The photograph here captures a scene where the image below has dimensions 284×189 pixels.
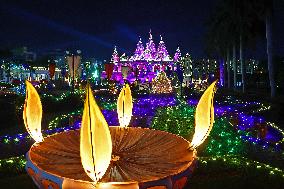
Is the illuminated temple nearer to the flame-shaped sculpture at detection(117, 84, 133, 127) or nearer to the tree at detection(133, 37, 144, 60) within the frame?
the tree at detection(133, 37, 144, 60)

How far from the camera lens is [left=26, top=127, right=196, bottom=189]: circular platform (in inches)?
174

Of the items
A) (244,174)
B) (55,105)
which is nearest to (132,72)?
(55,105)

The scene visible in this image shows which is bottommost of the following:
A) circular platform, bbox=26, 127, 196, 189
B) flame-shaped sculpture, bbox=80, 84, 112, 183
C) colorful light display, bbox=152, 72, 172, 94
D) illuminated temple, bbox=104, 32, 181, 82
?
circular platform, bbox=26, 127, 196, 189

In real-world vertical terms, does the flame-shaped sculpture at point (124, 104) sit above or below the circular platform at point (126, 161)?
above

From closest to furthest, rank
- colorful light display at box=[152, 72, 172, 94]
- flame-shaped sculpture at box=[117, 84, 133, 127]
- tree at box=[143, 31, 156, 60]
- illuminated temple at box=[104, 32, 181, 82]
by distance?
flame-shaped sculpture at box=[117, 84, 133, 127]
colorful light display at box=[152, 72, 172, 94]
illuminated temple at box=[104, 32, 181, 82]
tree at box=[143, 31, 156, 60]

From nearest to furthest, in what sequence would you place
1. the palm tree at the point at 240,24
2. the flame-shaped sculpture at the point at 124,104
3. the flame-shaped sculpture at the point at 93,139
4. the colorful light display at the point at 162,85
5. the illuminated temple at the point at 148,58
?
the flame-shaped sculpture at the point at 93,139 → the flame-shaped sculpture at the point at 124,104 → the colorful light display at the point at 162,85 → the palm tree at the point at 240,24 → the illuminated temple at the point at 148,58

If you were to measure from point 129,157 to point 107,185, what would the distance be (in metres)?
1.58

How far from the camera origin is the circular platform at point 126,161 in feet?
14.5

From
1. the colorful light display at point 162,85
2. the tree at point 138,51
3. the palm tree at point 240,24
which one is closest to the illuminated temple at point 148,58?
the tree at point 138,51

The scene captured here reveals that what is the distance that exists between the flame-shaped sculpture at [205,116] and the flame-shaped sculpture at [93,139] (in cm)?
180

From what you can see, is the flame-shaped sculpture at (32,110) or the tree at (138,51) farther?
the tree at (138,51)

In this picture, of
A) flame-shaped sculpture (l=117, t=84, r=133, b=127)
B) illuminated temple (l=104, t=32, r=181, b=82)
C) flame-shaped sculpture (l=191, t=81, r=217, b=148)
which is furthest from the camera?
illuminated temple (l=104, t=32, r=181, b=82)

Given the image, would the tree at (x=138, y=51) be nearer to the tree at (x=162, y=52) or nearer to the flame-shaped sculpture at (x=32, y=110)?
the tree at (x=162, y=52)

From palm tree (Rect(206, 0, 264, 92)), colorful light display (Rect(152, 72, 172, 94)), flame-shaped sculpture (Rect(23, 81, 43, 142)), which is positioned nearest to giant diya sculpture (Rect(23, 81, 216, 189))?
flame-shaped sculpture (Rect(23, 81, 43, 142))
